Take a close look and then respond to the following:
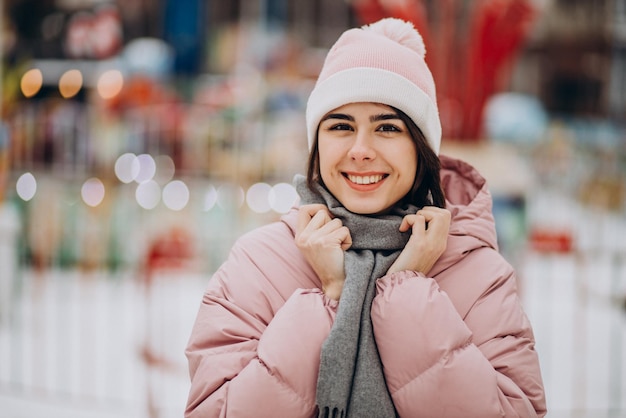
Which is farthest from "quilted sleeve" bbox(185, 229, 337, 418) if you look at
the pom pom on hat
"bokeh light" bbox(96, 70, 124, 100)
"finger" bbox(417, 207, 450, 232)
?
"bokeh light" bbox(96, 70, 124, 100)

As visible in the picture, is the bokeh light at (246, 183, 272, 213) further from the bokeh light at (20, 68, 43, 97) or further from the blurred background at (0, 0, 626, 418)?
the bokeh light at (20, 68, 43, 97)

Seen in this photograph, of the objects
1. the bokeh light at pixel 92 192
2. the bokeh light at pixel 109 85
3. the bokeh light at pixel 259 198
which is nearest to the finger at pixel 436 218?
the bokeh light at pixel 259 198

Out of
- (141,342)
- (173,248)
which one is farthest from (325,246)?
(173,248)

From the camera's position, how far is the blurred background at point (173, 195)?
4820 millimetres

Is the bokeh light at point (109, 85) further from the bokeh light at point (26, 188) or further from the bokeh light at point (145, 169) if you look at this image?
the bokeh light at point (26, 188)

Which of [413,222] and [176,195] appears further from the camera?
[176,195]

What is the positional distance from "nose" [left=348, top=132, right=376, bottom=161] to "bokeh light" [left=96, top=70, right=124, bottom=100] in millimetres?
7603

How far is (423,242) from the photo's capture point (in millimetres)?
1637

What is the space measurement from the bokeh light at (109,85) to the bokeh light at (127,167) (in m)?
0.89

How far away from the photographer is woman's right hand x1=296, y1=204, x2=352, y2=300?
1631 millimetres

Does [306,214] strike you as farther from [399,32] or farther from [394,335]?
[399,32]

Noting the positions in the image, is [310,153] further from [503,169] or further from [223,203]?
[223,203]

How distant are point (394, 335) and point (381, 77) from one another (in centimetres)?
57

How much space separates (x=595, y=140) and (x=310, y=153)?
14148 mm
